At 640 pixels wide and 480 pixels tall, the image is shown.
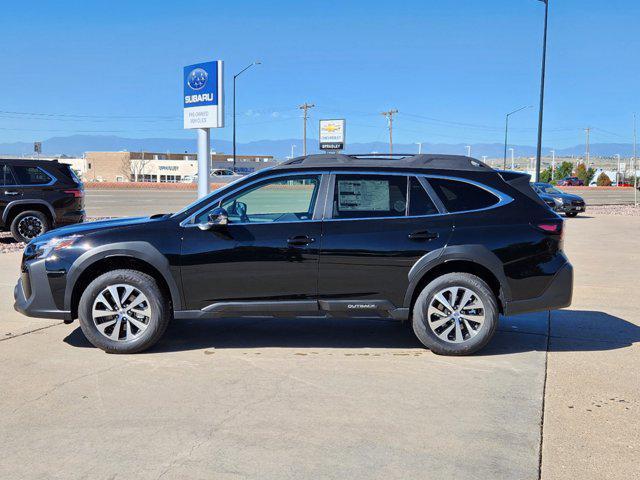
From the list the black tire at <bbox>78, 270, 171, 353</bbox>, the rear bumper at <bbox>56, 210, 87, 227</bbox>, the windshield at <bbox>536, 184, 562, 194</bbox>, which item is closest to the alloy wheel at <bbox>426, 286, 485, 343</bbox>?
the black tire at <bbox>78, 270, 171, 353</bbox>

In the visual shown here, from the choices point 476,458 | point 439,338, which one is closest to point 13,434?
point 476,458

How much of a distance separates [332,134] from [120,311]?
227 ft

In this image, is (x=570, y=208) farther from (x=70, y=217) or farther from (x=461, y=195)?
(x=461, y=195)

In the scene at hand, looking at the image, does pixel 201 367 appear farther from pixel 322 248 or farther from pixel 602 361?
pixel 602 361

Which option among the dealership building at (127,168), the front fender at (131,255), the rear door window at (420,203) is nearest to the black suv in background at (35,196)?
the front fender at (131,255)

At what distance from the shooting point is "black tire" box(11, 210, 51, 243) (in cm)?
1353

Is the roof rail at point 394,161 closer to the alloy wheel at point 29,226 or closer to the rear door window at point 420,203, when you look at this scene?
the rear door window at point 420,203

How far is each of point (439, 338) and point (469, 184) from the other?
1.41 meters

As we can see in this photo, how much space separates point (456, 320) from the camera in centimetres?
584

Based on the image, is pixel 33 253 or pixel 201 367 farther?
pixel 33 253

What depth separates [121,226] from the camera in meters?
5.89

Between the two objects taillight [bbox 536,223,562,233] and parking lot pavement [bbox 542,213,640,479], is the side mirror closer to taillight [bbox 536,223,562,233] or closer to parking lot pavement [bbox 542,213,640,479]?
taillight [bbox 536,223,562,233]

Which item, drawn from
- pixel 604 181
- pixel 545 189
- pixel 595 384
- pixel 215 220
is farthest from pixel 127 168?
pixel 595 384

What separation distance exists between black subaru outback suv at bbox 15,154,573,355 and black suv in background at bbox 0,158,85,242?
8.09m
